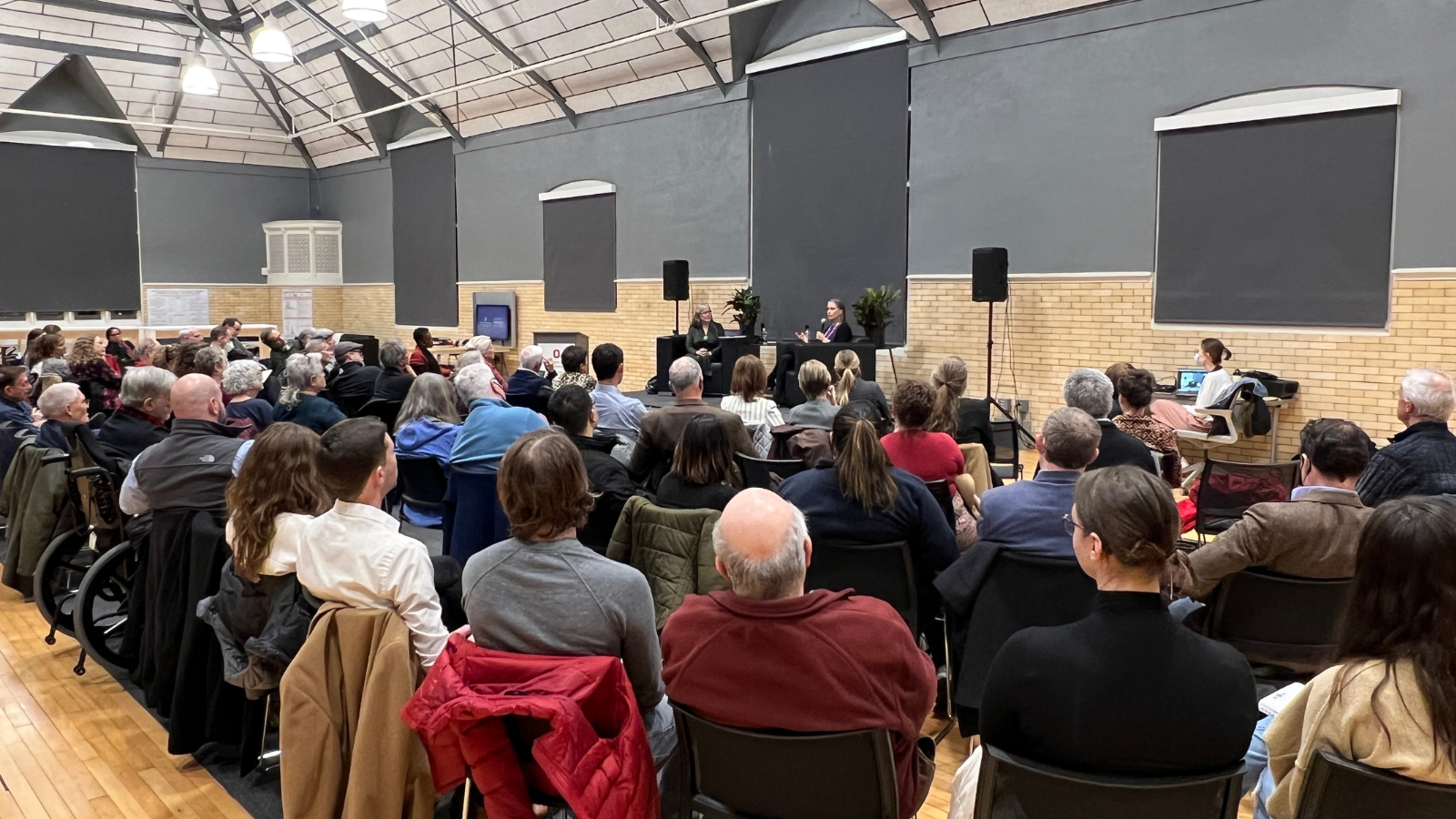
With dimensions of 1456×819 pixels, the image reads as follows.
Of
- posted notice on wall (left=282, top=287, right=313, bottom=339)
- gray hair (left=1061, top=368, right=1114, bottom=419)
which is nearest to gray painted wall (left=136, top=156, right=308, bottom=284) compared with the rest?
posted notice on wall (left=282, top=287, right=313, bottom=339)

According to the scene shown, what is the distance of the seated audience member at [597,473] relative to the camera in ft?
12.0

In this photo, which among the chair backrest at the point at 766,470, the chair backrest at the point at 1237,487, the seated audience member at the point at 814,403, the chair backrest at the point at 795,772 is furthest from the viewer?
the seated audience member at the point at 814,403

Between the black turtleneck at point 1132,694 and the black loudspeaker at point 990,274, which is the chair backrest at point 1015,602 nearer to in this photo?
the black turtleneck at point 1132,694

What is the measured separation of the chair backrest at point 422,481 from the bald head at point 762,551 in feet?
10.5

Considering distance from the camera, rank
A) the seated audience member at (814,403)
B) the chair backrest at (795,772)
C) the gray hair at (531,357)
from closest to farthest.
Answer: the chair backrest at (795,772), the seated audience member at (814,403), the gray hair at (531,357)

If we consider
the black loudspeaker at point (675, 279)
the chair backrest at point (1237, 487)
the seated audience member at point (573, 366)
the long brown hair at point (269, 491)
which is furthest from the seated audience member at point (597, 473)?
the black loudspeaker at point (675, 279)

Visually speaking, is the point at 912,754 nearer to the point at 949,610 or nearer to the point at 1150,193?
the point at 949,610

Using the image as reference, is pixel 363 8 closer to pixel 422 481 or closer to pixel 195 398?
pixel 422 481

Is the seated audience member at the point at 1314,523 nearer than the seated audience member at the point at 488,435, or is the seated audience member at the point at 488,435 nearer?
the seated audience member at the point at 1314,523

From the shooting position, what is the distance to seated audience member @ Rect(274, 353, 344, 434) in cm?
544

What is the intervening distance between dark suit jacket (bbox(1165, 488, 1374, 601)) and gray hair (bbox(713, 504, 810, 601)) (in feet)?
5.47

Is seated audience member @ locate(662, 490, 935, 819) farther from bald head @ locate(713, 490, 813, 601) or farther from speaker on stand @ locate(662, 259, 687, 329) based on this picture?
speaker on stand @ locate(662, 259, 687, 329)

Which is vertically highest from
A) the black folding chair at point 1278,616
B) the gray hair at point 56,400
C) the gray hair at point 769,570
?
the gray hair at point 56,400

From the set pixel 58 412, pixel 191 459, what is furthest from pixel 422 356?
pixel 191 459
